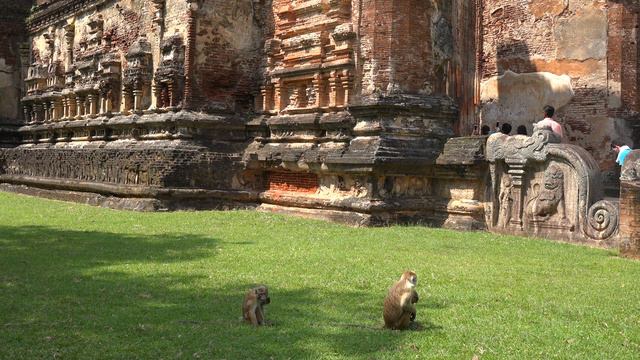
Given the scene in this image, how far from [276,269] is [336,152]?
524 centimetres

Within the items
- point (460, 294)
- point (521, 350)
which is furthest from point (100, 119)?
point (521, 350)

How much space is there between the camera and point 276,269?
7.27m

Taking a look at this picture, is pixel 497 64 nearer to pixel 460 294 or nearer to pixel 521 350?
pixel 460 294

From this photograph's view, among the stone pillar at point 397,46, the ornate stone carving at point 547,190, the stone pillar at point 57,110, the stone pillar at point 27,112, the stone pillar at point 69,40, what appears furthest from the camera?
the stone pillar at point 27,112

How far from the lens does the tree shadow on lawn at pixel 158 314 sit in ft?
14.6

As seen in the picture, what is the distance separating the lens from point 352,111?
479 inches

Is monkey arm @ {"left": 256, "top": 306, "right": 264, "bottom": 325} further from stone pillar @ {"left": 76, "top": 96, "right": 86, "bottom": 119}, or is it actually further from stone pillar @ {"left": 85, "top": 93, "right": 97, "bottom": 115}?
stone pillar @ {"left": 76, "top": 96, "right": 86, "bottom": 119}

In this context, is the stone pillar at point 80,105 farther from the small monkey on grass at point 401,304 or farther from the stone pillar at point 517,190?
the small monkey on grass at point 401,304

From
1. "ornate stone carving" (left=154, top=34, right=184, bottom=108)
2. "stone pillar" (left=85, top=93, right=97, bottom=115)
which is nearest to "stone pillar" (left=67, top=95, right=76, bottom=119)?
"stone pillar" (left=85, top=93, right=97, bottom=115)

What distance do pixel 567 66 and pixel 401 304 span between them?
585 inches

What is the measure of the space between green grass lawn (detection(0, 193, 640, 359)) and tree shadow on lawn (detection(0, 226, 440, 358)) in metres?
0.02

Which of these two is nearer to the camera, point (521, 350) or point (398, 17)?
point (521, 350)

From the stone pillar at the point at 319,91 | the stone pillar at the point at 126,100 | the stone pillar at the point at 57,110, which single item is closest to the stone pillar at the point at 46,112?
the stone pillar at the point at 57,110

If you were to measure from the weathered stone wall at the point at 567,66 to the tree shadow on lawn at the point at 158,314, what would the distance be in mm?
12739
